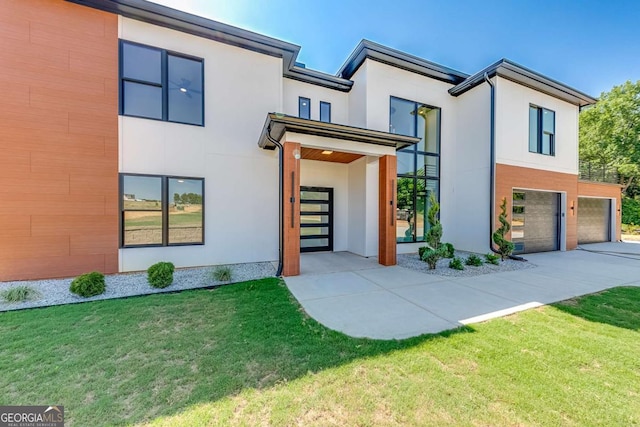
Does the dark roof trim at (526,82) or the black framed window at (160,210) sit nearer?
the black framed window at (160,210)

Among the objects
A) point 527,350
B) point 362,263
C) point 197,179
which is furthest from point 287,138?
point 527,350

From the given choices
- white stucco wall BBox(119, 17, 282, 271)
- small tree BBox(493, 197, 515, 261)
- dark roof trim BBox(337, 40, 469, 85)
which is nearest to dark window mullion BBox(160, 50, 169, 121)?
white stucco wall BBox(119, 17, 282, 271)

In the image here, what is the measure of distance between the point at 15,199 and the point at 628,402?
1018 centimetres

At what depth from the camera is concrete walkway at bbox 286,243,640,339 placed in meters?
3.82

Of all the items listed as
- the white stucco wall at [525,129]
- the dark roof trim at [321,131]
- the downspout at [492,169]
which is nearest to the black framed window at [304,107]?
the dark roof trim at [321,131]

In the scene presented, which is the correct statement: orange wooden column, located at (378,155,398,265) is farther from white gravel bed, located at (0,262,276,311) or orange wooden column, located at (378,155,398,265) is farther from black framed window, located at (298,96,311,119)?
black framed window, located at (298,96,311,119)

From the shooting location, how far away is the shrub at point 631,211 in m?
17.0

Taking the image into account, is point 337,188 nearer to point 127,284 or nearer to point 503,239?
point 503,239

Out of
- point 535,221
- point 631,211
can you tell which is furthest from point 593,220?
point 631,211

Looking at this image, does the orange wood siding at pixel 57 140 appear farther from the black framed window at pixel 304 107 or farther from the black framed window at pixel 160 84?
the black framed window at pixel 304 107

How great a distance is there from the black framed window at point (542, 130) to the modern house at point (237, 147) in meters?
0.08

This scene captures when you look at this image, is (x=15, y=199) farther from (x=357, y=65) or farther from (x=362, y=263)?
(x=357, y=65)

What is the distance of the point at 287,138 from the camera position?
5945 millimetres

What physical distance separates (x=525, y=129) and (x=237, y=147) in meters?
10.9
